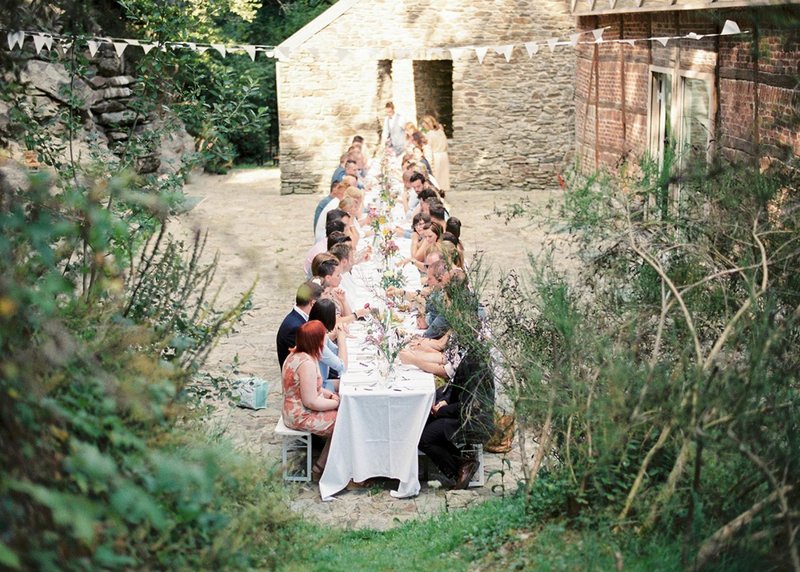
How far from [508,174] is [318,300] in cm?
1413

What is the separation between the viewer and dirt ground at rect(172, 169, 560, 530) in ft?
21.1

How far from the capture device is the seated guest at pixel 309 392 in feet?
21.8

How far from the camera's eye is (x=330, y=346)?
7316 millimetres

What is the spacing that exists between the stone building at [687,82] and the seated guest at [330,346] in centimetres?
201

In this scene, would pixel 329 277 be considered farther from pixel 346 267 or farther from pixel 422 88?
pixel 422 88

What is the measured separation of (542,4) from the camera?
19453 millimetres

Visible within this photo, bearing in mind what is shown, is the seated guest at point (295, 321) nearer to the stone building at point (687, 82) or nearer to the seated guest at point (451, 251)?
the seated guest at point (451, 251)

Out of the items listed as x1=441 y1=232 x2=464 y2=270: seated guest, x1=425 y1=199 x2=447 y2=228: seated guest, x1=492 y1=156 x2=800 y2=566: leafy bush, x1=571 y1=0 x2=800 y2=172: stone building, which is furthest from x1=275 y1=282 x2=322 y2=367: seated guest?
x1=425 y1=199 x2=447 y2=228: seated guest

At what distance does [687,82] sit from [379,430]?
25.8 feet

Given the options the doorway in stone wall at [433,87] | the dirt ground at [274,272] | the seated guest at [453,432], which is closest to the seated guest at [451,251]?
the dirt ground at [274,272]

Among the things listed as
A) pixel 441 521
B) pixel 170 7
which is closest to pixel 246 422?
pixel 441 521

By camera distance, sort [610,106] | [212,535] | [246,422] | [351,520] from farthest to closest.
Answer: [610,106], [246,422], [351,520], [212,535]

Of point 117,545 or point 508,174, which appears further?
point 508,174

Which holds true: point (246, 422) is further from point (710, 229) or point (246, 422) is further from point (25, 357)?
point (25, 357)
